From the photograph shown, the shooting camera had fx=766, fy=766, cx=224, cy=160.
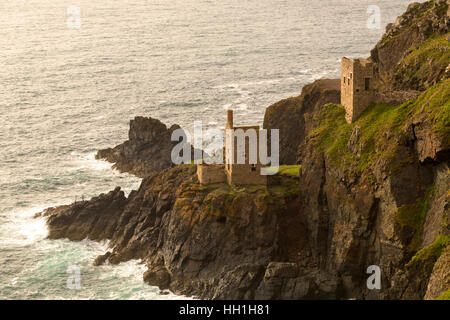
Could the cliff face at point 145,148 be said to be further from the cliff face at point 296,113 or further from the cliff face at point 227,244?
→ the cliff face at point 227,244

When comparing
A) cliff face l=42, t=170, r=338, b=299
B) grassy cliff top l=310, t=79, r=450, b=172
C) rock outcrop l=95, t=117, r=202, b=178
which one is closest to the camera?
grassy cliff top l=310, t=79, r=450, b=172

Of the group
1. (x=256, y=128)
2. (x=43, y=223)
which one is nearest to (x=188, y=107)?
(x=43, y=223)

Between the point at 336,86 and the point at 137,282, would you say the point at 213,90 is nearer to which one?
the point at 336,86

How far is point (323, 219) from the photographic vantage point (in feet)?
277

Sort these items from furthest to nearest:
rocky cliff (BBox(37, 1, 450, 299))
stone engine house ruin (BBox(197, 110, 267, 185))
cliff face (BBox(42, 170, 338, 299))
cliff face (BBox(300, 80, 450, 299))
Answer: stone engine house ruin (BBox(197, 110, 267, 185))
cliff face (BBox(42, 170, 338, 299))
rocky cliff (BBox(37, 1, 450, 299))
cliff face (BBox(300, 80, 450, 299))

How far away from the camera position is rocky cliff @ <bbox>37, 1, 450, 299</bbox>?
72.2 meters

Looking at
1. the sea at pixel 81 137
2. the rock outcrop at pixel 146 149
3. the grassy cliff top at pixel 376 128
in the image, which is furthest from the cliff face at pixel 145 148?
the grassy cliff top at pixel 376 128

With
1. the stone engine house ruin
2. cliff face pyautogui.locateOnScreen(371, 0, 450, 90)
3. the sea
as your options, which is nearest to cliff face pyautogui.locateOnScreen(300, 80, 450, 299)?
the stone engine house ruin

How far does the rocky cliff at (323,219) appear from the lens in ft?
237

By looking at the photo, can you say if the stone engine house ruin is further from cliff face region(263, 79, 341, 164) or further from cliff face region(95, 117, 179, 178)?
cliff face region(95, 117, 179, 178)

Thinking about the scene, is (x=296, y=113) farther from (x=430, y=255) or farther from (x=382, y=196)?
(x=430, y=255)

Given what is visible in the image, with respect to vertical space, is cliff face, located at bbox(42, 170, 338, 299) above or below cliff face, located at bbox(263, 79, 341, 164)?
below

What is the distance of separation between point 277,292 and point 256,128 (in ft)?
65.0
